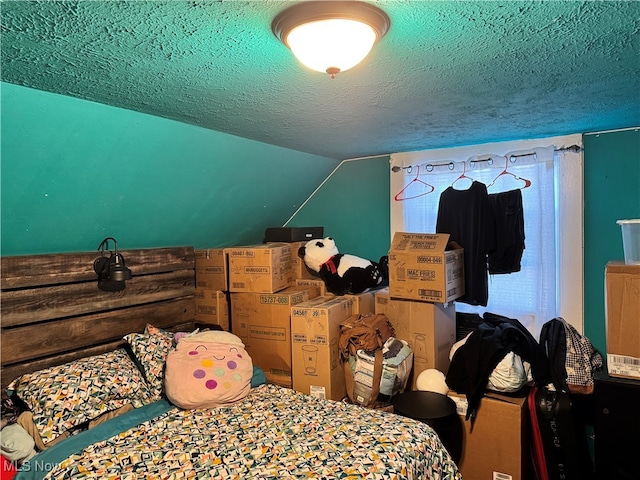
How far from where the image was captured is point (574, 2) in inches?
42.6

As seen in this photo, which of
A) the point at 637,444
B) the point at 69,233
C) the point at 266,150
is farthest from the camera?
the point at 266,150

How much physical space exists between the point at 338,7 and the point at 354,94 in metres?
0.73

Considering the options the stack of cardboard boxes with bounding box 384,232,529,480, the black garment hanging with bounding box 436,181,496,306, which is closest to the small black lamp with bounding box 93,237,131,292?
the stack of cardboard boxes with bounding box 384,232,529,480

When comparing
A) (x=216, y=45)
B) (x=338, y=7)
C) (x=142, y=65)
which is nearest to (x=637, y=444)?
(x=338, y=7)

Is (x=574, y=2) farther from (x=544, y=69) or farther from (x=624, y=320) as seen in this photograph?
(x=624, y=320)

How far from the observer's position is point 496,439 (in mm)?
2453

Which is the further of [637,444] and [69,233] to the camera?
[69,233]

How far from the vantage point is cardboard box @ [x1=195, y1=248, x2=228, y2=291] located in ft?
10.4

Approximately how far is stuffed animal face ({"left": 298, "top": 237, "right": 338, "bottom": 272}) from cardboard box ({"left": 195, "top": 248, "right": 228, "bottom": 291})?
0.63 metres

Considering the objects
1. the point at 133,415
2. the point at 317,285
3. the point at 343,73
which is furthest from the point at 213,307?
the point at 343,73

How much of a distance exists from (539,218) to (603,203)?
1.30 feet

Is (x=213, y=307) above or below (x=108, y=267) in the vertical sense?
below

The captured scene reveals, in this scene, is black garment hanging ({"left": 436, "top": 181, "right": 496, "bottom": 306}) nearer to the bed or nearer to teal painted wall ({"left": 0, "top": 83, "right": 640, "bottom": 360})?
teal painted wall ({"left": 0, "top": 83, "right": 640, "bottom": 360})

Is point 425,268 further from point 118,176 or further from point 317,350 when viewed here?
point 118,176
